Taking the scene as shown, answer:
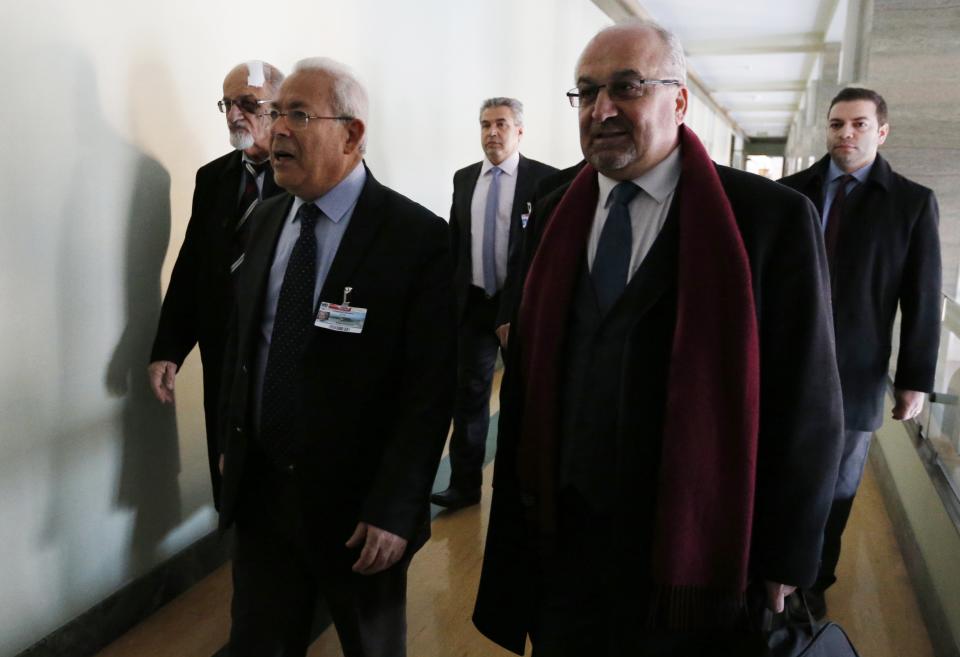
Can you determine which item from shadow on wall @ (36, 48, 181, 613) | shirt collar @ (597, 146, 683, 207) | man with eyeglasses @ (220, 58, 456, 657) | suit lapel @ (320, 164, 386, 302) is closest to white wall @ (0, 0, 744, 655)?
shadow on wall @ (36, 48, 181, 613)

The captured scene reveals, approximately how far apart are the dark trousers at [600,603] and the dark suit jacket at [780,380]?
0.02 m

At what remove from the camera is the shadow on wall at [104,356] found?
2566 millimetres

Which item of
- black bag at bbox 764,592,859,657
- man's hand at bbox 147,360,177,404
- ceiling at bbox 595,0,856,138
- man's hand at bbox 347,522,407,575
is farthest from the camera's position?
ceiling at bbox 595,0,856,138

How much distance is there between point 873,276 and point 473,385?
1879 millimetres

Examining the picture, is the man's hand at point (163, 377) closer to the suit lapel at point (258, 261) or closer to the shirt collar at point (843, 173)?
the suit lapel at point (258, 261)

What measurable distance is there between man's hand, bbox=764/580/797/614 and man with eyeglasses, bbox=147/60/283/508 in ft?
6.20

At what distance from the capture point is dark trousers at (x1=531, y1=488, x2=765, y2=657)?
5.09 ft

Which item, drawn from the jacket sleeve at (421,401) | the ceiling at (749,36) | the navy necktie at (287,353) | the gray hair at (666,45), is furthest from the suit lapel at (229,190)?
the ceiling at (749,36)

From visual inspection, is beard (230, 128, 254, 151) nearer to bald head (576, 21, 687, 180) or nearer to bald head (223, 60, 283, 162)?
bald head (223, 60, 283, 162)

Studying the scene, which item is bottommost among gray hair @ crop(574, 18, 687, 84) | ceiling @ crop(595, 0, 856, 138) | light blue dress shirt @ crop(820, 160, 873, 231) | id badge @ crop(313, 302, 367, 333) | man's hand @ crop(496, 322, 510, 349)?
man's hand @ crop(496, 322, 510, 349)

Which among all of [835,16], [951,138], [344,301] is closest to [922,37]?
[951,138]

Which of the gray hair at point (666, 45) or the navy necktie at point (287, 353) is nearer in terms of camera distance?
the gray hair at point (666, 45)

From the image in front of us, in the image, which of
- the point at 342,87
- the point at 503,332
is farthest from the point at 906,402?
Result: the point at 342,87

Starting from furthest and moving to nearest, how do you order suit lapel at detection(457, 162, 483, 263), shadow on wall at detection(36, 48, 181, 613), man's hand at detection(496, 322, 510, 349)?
suit lapel at detection(457, 162, 483, 263) → man's hand at detection(496, 322, 510, 349) → shadow on wall at detection(36, 48, 181, 613)
